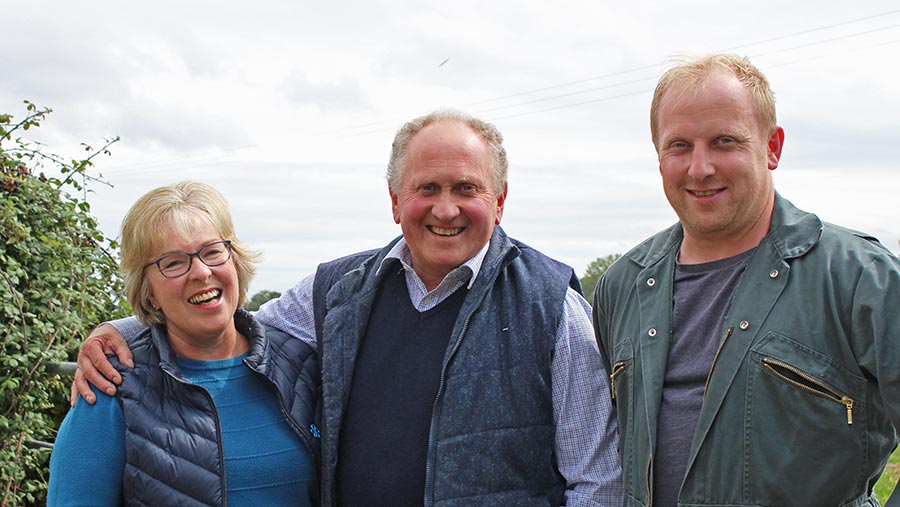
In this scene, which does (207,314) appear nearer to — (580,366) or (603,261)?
(580,366)

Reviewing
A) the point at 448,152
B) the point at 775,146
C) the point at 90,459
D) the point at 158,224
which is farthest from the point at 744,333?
the point at 90,459

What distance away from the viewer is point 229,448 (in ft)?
8.84

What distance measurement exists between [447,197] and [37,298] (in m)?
2.43

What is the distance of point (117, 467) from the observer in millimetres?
2607

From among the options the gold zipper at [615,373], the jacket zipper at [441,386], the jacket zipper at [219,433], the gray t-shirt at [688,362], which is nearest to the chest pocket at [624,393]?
the gold zipper at [615,373]

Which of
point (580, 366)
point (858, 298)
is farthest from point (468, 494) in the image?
point (858, 298)

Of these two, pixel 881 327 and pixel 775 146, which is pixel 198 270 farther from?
pixel 881 327

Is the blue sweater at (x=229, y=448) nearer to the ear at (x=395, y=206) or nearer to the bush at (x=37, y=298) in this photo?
the ear at (x=395, y=206)

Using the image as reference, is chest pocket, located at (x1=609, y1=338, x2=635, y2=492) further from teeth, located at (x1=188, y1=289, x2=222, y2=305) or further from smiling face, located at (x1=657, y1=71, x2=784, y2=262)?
teeth, located at (x1=188, y1=289, x2=222, y2=305)

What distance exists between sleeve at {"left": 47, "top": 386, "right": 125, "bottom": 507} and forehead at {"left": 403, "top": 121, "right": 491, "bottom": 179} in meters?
1.20

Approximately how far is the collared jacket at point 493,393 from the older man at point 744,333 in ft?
0.81

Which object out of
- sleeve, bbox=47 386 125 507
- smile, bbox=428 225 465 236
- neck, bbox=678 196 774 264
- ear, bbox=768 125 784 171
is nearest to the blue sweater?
sleeve, bbox=47 386 125 507

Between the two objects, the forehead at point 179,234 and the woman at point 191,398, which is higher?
the forehead at point 179,234

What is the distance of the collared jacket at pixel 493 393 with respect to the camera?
8.79 feet
